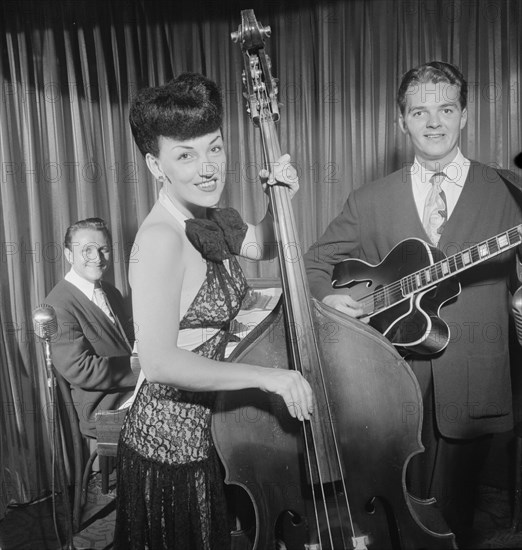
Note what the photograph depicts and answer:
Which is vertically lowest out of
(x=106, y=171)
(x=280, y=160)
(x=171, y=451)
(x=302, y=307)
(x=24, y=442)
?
(x=24, y=442)

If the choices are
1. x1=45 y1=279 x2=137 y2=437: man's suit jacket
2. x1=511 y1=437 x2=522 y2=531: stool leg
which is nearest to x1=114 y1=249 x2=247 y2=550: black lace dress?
x1=45 y1=279 x2=137 y2=437: man's suit jacket

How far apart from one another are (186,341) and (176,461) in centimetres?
31

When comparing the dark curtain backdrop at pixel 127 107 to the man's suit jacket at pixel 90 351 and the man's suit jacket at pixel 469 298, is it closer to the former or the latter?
the man's suit jacket at pixel 90 351

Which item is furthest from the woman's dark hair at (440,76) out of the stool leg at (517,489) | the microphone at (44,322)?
the microphone at (44,322)

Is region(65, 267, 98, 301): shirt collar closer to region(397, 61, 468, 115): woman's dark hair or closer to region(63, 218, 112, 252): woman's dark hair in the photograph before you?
region(63, 218, 112, 252): woman's dark hair

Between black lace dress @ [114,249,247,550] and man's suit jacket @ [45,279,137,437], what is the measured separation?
2.86 feet

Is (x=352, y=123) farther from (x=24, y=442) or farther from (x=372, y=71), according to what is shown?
(x=24, y=442)

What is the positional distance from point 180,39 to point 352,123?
2.59 ft

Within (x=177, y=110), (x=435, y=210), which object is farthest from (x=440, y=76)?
(x=177, y=110)

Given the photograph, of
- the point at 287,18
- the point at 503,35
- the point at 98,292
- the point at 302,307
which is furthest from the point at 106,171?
the point at 503,35

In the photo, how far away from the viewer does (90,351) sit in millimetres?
2227

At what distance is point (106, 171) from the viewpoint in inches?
87.8

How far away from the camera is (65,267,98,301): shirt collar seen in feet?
7.27

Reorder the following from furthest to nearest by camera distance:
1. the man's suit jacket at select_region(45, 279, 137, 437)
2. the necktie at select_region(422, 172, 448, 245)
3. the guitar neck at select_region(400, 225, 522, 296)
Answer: the man's suit jacket at select_region(45, 279, 137, 437), the necktie at select_region(422, 172, 448, 245), the guitar neck at select_region(400, 225, 522, 296)
